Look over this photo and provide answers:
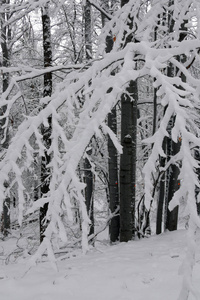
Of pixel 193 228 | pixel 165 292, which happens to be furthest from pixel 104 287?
pixel 193 228

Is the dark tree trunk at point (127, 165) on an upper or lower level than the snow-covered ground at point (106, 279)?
upper

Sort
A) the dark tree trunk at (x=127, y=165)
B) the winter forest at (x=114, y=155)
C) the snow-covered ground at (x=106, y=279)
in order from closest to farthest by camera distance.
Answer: the winter forest at (x=114, y=155), the snow-covered ground at (x=106, y=279), the dark tree trunk at (x=127, y=165)

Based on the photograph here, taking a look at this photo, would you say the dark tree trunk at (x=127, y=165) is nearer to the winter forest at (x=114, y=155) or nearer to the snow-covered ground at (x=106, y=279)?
the winter forest at (x=114, y=155)

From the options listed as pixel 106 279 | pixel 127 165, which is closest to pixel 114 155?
pixel 127 165

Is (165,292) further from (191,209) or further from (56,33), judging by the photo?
(56,33)

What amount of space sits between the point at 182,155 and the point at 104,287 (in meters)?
2.32

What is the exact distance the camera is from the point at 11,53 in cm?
1121

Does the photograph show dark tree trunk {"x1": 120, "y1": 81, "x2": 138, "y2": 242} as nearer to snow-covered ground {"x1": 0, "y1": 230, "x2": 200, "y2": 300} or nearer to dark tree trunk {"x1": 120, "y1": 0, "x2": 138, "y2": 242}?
dark tree trunk {"x1": 120, "y1": 0, "x2": 138, "y2": 242}

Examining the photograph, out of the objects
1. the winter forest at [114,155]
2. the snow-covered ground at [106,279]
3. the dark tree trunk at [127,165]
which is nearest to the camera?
the winter forest at [114,155]

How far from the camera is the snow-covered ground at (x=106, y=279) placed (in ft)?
10.2

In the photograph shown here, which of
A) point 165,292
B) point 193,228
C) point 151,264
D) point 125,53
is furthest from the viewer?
point 151,264

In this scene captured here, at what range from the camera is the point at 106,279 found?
344cm

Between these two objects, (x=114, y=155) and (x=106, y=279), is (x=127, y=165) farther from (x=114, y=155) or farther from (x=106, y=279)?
(x=106, y=279)

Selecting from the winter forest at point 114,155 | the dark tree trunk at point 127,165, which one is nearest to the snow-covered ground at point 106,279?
the winter forest at point 114,155
